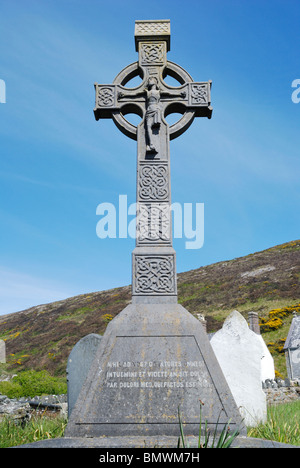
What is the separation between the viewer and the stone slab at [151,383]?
13.3 feet

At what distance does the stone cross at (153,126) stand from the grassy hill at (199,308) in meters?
25.3

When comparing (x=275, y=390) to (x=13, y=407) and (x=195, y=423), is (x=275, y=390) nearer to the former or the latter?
(x=13, y=407)

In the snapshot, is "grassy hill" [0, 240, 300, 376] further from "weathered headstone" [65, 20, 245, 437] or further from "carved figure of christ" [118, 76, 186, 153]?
"carved figure of christ" [118, 76, 186, 153]

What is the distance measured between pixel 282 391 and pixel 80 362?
1240cm

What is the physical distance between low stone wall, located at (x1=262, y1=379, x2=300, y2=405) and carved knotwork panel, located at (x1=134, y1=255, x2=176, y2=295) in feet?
41.5

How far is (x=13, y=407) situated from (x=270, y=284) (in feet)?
142

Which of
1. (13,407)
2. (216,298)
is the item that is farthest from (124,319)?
(216,298)

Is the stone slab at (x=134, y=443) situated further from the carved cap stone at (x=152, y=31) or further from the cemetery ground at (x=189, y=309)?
the cemetery ground at (x=189, y=309)

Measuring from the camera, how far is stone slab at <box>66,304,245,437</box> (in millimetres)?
4043

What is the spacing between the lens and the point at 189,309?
41.7 m

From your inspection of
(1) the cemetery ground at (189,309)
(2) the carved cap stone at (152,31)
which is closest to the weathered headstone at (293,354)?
(1) the cemetery ground at (189,309)

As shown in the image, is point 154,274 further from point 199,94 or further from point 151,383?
point 199,94

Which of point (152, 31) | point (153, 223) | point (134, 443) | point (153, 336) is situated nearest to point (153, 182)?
point (153, 223)
